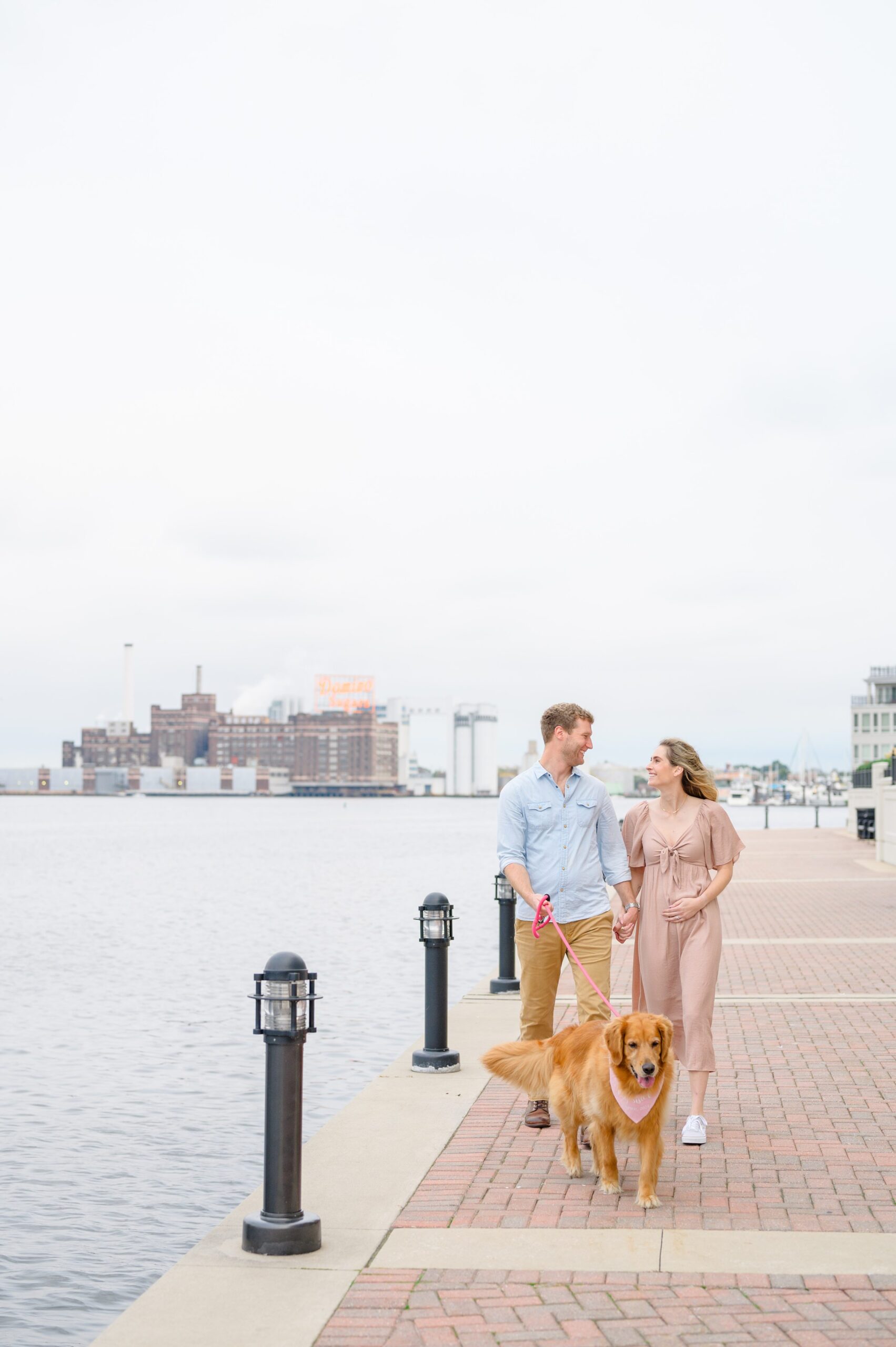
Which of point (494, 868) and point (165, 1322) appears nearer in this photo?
point (165, 1322)

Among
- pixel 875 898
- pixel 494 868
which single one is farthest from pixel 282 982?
pixel 494 868

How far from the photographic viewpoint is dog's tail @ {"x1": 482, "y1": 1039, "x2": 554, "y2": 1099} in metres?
6.21

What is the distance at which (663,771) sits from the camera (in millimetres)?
6676

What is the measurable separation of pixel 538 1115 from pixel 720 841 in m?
1.70

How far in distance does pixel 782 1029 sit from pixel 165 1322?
250 inches

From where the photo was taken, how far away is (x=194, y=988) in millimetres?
16219

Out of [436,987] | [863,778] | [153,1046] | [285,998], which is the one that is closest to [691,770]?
[285,998]

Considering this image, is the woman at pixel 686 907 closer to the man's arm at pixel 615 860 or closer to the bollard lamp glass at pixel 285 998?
the man's arm at pixel 615 860

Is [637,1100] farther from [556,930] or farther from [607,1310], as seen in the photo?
[556,930]

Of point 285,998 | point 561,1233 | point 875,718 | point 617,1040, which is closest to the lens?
point 285,998

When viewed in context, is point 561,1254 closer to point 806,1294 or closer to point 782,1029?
point 806,1294

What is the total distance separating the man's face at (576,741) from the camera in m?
6.75

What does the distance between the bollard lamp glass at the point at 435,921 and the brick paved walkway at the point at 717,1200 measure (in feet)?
3.04

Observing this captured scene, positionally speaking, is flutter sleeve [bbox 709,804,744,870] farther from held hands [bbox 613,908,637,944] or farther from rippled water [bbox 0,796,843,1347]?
rippled water [bbox 0,796,843,1347]
